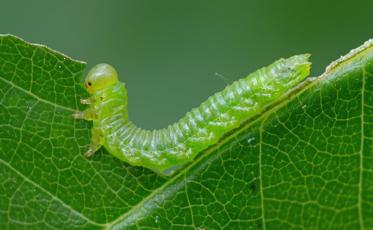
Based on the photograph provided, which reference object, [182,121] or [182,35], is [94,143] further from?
[182,35]

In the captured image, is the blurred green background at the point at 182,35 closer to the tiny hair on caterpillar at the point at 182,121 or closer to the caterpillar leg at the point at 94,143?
the tiny hair on caterpillar at the point at 182,121

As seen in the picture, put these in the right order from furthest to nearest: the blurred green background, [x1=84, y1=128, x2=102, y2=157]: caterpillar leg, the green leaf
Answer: the blurred green background < [x1=84, y1=128, x2=102, y2=157]: caterpillar leg < the green leaf

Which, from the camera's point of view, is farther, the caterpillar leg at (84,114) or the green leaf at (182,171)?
the caterpillar leg at (84,114)

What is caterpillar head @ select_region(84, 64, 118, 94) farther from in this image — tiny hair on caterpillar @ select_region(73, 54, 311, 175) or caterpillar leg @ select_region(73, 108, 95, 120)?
caterpillar leg @ select_region(73, 108, 95, 120)

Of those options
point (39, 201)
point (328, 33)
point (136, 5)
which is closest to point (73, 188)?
point (39, 201)

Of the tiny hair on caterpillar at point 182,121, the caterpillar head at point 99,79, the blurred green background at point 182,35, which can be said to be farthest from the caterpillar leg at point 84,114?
the blurred green background at point 182,35

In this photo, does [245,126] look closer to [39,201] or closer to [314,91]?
[314,91]

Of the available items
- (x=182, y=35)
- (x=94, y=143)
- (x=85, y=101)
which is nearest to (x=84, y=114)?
(x=85, y=101)

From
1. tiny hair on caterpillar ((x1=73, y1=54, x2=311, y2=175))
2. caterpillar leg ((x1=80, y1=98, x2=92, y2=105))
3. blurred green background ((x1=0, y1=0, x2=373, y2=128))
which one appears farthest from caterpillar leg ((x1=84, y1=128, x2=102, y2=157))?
blurred green background ((x1=0, y1=0, x2=373, y2=128))
